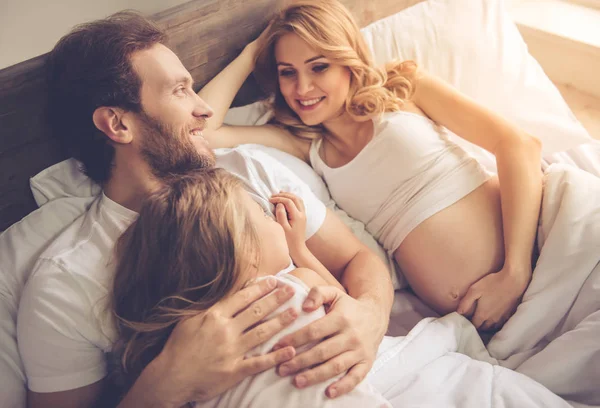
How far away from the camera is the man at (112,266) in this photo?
976 millimetres

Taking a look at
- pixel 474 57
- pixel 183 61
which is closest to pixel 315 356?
pixel 183 61

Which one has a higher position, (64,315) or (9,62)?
(9,62)

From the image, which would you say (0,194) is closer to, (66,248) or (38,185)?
(38,185)

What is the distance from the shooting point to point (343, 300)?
43.5 inches

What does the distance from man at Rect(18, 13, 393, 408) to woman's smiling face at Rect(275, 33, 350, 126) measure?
26 cm

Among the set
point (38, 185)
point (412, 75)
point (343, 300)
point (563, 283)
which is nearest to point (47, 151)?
point (38, 185)

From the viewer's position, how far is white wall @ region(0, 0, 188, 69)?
4.36 ft

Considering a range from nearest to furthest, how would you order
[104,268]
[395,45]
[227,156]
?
[104,268] → [227,156] → [395,45]

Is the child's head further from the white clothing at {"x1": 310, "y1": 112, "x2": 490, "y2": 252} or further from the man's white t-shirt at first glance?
the white clothing at {"x1": 310, "y1": 112, "x2": 490, "y2": 252}

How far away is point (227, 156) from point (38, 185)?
486mm

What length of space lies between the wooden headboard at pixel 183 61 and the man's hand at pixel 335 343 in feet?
2.62

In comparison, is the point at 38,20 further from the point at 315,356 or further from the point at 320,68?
the point at 315,356

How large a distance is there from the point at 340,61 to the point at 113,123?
0.67 metres

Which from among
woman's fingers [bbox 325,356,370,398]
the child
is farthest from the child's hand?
woman's fingers [bbox 325,356,370,398]
